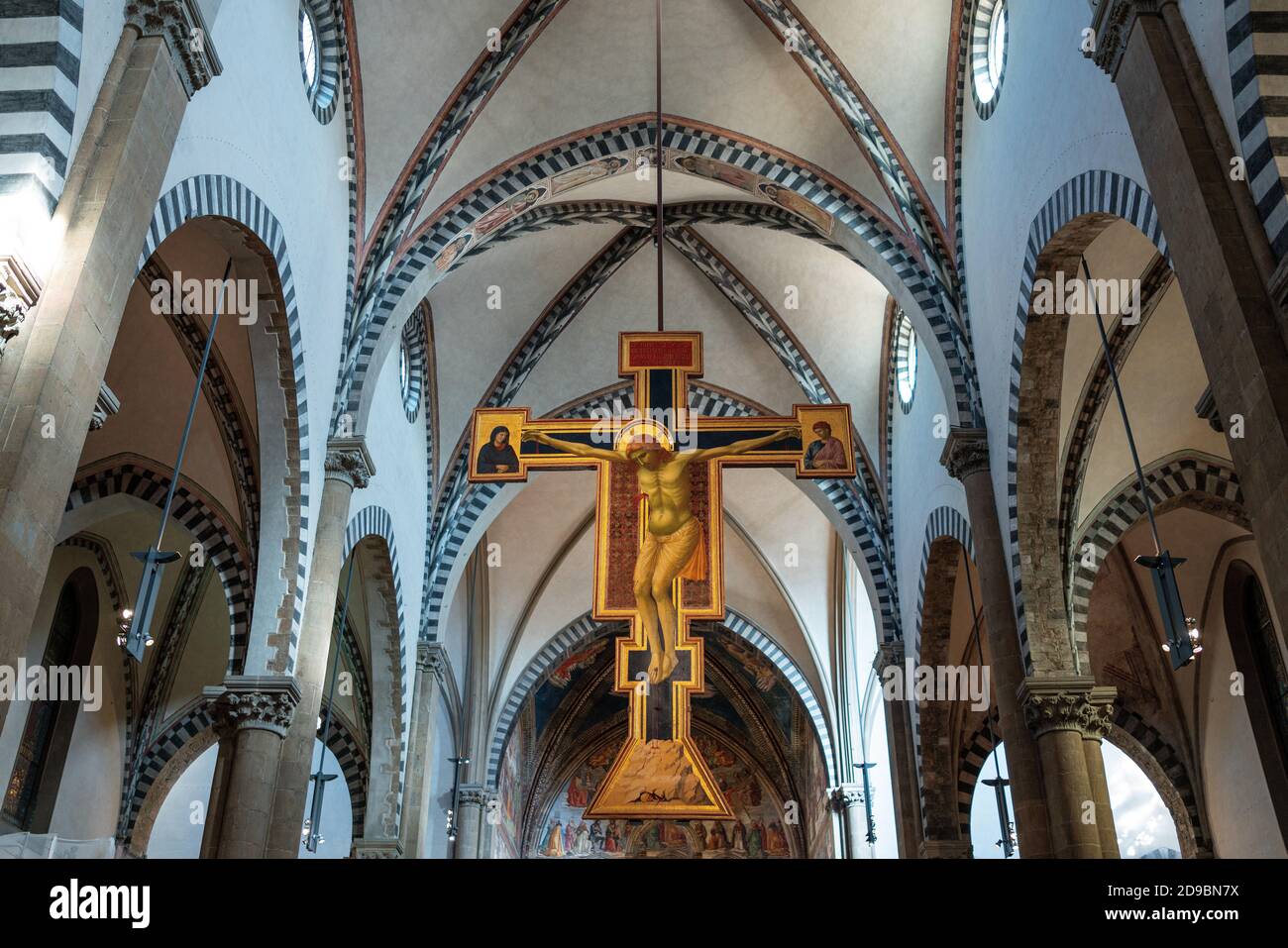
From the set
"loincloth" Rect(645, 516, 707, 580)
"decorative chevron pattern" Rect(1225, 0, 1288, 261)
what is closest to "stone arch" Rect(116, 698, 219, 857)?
"loincloth" Rect(645, 516, 707, 580)

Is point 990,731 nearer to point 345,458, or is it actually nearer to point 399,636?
point 399,636

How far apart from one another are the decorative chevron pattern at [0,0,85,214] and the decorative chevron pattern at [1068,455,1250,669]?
28.9ft

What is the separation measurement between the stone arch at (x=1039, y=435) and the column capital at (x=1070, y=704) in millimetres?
281

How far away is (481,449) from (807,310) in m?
9.05

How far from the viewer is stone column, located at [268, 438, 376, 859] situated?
10383 millimetres

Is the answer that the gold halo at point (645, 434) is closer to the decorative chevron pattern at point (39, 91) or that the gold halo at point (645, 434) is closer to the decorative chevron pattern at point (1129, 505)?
the decorative chevron pattern at point (39, 91)

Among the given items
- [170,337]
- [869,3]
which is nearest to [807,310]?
[869,3]

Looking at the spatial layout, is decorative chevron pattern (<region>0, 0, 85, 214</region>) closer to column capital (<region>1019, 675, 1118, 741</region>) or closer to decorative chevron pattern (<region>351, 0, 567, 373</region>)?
decorative chevron pattern (<region>351, 0, 567, 373</region>)

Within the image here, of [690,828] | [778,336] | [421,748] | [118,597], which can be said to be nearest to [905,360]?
[778,336]

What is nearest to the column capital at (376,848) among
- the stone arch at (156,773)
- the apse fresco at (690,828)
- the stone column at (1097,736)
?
the stone arch at (156,773)

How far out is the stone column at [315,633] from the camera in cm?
1038

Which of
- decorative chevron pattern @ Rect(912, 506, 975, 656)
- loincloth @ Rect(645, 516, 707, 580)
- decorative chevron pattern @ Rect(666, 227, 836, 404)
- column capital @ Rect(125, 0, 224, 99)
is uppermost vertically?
decorative chevron pattern @ Rect(666, 227, 836, 404)

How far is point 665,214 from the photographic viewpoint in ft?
54.9

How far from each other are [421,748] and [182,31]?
35.3 ft
